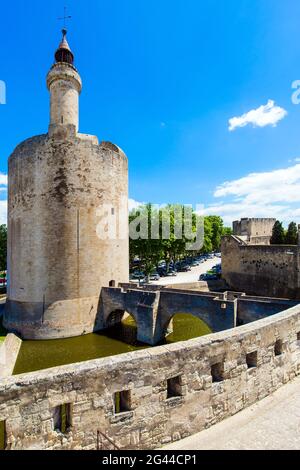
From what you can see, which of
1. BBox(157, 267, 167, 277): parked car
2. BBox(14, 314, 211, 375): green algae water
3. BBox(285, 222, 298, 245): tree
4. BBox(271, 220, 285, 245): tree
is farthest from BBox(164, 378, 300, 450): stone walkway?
BBox(271, 220, 285, 245): tree

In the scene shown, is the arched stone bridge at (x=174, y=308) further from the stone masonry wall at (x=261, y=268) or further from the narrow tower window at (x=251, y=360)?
the stone masonry wall at (x=261, y=268)

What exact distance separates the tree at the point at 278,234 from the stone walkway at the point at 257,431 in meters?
41.2

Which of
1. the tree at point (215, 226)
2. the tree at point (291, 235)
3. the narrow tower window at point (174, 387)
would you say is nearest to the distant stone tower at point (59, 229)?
the narrow tower window at point (174, 387)

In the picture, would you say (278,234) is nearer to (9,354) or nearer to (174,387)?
(9,354)

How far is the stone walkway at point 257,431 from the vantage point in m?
4.68

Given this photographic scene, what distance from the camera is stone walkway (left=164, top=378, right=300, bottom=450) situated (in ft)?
15.3

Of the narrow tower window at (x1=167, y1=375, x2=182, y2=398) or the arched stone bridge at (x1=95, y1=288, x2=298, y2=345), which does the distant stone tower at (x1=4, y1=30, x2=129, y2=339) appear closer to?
the arched stone bridge at (x1=95, y1=288, x2=298, y2=345)

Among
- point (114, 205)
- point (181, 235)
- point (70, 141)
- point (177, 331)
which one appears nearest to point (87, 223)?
point (114, 205)

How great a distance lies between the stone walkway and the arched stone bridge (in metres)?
6.38

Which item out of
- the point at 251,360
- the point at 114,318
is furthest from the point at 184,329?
the point at 251,360

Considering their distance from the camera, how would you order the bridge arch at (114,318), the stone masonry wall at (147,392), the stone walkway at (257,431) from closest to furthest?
1. the stone masonry wall at (147,392)
2. the stone walkway at (257,431)
3. the bridge arch at (114,318)

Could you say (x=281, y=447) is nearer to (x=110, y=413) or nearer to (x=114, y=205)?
(x=110, y=413)

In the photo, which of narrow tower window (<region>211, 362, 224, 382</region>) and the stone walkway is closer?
the stone walkway

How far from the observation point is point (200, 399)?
17.2 feet
